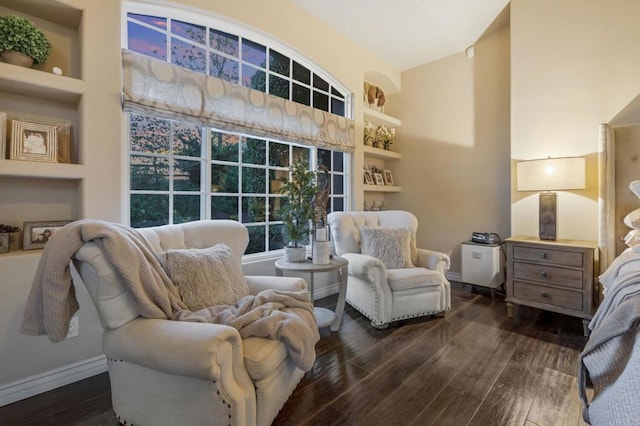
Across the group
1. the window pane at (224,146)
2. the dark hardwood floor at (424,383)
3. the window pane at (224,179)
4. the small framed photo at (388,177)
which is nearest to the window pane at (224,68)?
the window pane at (224,146)

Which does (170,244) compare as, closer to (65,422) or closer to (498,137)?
(65,422)

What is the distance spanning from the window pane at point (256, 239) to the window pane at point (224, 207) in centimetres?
23

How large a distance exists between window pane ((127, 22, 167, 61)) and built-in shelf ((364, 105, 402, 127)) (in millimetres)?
2392

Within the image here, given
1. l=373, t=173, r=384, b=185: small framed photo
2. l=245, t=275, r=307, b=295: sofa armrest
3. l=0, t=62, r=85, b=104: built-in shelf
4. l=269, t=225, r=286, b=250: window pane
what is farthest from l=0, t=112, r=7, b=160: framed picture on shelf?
l=373, t=173, r=384, b=185: small framed photo

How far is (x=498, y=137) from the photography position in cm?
359

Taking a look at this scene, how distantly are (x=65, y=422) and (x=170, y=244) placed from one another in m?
0.99

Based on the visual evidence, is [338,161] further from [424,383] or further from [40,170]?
[40,170]

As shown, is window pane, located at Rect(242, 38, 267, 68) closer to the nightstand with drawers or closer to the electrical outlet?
the electrical outlet

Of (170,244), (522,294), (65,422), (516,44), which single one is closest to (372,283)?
(522,294)

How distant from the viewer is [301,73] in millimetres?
3305

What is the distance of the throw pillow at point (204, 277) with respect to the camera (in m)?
1.64

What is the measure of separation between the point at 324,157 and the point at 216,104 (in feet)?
4.97

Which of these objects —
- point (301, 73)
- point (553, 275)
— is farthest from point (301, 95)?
point (553, 275)

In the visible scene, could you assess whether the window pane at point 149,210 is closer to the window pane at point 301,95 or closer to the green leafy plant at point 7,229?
the green leafy plant at point 7,229
